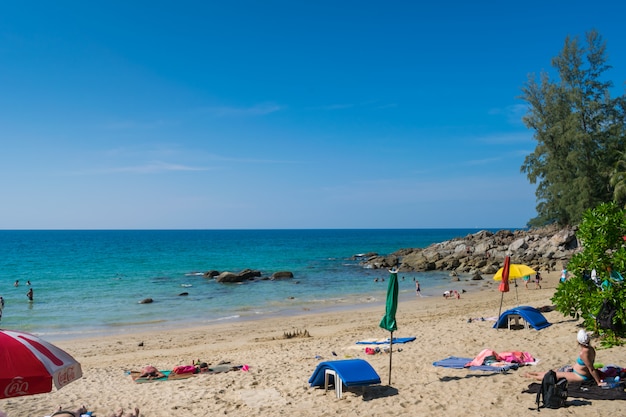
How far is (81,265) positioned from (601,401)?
65.1 meters

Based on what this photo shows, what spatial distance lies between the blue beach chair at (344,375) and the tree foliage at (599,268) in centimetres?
611

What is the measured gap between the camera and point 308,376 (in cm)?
1196

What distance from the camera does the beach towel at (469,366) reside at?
35.8 ft

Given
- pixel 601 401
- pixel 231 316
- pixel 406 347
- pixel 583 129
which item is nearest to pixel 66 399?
pixel 406 347

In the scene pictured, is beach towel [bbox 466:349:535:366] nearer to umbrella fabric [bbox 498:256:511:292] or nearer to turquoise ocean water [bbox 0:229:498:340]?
umbrella fabric [bbox 498:256:511:292]

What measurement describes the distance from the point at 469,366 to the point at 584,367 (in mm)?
2883

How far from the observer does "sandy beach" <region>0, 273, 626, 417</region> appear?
9.33 m

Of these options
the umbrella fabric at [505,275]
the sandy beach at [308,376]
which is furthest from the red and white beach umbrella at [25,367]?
the umbrella fabric at [505,275]

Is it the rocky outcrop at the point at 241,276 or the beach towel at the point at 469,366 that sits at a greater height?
the beach towel at the point at 469,366

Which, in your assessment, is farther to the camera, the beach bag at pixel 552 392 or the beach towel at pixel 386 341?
the beach towel at pixel 386 341

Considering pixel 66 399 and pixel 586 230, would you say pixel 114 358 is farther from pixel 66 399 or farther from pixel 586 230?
pixel 586 230

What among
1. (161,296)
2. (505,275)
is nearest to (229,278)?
(161,296)

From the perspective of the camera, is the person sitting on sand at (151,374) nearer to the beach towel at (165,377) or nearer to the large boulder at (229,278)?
the beach towel at (165,377)

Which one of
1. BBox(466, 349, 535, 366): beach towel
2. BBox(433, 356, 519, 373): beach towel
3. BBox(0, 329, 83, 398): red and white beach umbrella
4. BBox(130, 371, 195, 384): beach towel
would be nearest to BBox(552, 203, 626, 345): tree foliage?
BBox(466, 349, 535, 366): beach towel
